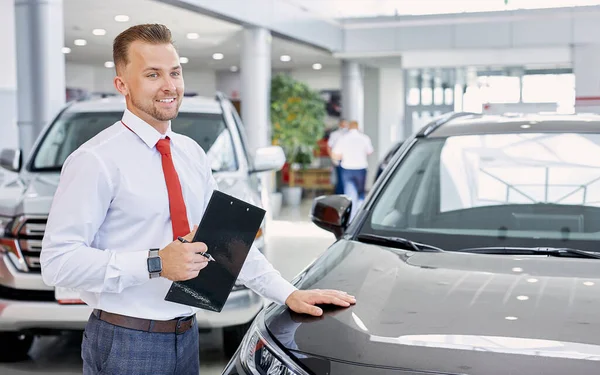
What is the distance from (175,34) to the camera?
658 inches

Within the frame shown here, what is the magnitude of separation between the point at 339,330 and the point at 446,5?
58.4 feet

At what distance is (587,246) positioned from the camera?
286 cm

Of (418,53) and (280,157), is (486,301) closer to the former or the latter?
(280,157)

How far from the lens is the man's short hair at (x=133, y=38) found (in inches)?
85.7

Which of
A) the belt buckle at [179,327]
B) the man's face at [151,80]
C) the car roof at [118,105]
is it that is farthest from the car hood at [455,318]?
the car roof at [118,105]

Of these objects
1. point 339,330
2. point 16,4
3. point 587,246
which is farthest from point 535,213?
point 16,4

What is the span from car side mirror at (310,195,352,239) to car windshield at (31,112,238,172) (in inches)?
95.1

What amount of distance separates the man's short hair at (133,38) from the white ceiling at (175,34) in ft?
24.5

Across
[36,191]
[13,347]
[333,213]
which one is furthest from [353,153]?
[333,213]

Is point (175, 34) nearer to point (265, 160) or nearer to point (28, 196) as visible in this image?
point (265, 160)

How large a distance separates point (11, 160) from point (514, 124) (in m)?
3.77

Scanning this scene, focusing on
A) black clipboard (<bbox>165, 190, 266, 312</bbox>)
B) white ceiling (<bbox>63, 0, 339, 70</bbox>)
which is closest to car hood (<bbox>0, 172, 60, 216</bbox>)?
black clipboard (<bbox>165, 190, 266, 312</bbox>)

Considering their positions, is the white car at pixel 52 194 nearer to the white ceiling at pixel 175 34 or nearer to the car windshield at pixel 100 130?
the car windshield at pixel 100 130

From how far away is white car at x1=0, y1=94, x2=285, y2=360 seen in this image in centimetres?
465
